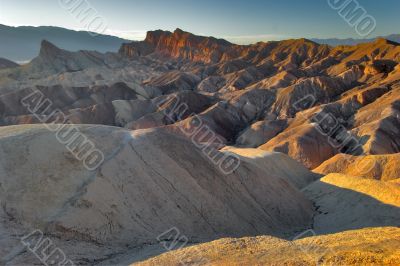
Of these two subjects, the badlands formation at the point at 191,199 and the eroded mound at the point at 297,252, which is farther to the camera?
the badlands formation at the point at 191,199

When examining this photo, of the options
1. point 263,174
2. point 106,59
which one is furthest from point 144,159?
point 106,59

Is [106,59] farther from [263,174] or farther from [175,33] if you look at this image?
[263,174]

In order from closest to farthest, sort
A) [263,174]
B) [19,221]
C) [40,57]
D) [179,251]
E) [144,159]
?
[179,251]
[19,221]
[144,159]
[263,174]
[40,57]

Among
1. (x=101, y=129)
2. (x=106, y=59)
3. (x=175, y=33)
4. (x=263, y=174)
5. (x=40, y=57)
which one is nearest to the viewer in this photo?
(x=101, y=129)

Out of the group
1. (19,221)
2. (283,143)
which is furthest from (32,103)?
(19,221)

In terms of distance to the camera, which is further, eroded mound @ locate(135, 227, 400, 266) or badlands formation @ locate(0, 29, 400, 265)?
badlands formation @ locate(0, 29, 400, 265)

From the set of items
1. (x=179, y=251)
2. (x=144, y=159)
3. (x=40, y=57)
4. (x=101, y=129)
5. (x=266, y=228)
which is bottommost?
(x=266, y=228)

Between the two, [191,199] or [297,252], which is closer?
[297,252]

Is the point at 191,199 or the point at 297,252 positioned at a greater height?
the point at 297,252

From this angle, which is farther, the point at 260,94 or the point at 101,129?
the point at 260,94

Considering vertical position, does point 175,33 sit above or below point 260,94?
above
